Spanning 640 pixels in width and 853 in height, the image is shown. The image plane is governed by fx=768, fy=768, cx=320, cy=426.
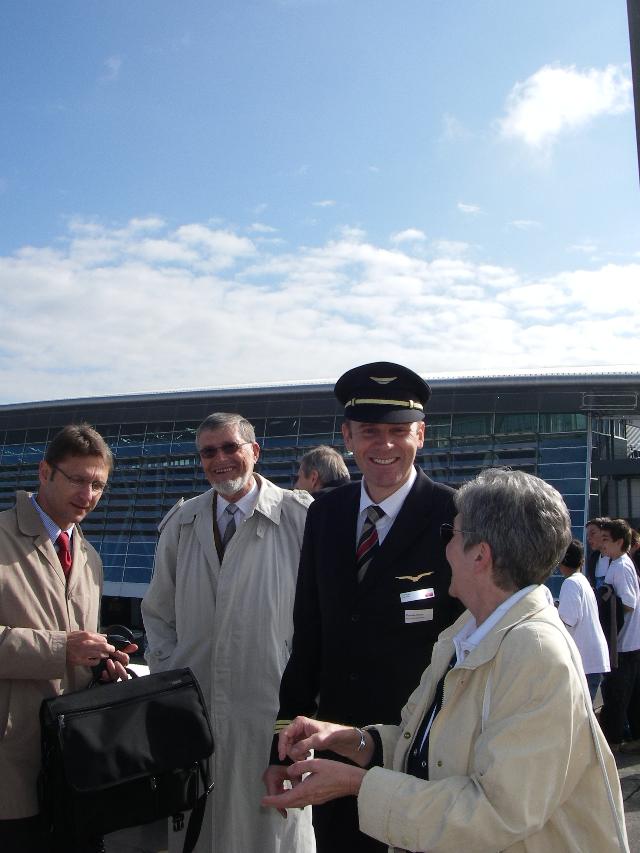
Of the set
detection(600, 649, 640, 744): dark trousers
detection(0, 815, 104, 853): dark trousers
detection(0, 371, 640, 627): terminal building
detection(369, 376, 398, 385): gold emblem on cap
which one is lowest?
detection(600, 649, 640, 744): dark trousers

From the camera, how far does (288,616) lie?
329cm

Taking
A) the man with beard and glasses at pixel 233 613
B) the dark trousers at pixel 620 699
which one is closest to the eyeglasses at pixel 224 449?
the man with beard and glasses at pixel 233 613

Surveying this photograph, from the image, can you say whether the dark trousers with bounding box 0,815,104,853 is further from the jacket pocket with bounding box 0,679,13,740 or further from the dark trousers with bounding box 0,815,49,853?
the jacket pocket with bounding box 0,679,13,740

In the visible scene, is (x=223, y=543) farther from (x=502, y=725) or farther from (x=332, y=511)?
(x=502, y=725)

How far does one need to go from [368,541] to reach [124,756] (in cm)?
101

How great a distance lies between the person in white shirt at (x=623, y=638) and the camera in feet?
20.6

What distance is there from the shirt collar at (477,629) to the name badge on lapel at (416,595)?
51 centimetres

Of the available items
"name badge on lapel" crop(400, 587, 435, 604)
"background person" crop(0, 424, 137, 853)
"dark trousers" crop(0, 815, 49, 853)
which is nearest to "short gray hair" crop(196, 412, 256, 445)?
"background person" crop(0, 424, 137, 853)

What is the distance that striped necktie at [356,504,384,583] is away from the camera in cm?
248

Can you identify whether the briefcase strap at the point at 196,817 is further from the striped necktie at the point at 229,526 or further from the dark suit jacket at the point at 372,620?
the striped necktie at the point at 229,526

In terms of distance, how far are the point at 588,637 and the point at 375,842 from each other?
4.02 metres

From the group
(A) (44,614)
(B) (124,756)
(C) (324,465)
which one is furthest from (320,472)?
(B) (124,756)

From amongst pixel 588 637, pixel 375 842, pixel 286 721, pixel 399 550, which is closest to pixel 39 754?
pixel 286 721

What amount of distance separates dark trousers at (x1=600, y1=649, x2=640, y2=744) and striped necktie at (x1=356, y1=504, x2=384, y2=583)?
4633mm
